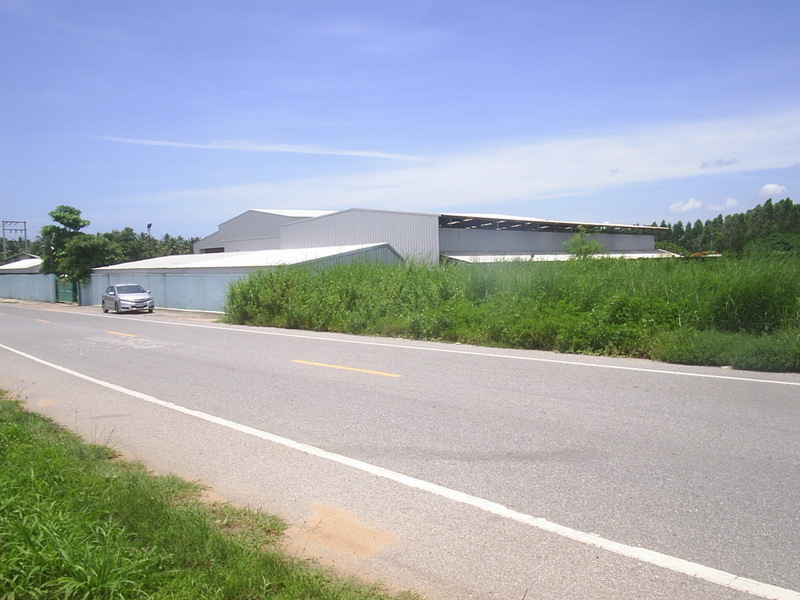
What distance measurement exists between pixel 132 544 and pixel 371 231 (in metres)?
39.1

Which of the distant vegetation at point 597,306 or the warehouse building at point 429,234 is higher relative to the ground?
the warehouse building at point 429,234

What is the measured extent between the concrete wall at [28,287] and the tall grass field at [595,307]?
38.8m

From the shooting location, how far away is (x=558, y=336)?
13461mm

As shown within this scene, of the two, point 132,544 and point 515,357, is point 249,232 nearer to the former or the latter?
point 515,357

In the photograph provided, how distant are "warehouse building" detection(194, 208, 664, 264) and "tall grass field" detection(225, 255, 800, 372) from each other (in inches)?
555

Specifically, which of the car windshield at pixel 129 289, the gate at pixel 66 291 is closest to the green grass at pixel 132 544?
the car windshield at pixel 129 289

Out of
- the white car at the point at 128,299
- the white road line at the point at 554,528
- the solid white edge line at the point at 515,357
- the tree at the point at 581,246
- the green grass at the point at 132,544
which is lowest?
the white road line at the point at 554,528

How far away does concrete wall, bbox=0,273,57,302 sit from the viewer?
52.4 metres

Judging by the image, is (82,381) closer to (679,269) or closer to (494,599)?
(494,599)

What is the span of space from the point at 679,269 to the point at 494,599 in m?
12.8

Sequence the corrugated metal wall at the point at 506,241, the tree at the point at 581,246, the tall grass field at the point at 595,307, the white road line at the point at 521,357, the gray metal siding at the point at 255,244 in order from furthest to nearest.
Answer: the gray metal siding at the point at 255,244, the corrugated metal wall at the point at 506,241, the tree at the point at 581,246, the tall grass field at the point at 595,307, the white road line at the point at 521,357

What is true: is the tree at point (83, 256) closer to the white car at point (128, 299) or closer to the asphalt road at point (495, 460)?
the white car at point (128, 299)

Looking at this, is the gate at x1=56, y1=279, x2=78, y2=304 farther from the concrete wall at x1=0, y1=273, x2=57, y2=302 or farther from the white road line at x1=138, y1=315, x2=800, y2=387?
the white road line at x1=138, y1=315, x2=800, y2=387

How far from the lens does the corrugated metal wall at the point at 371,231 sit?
39500 millimetres
